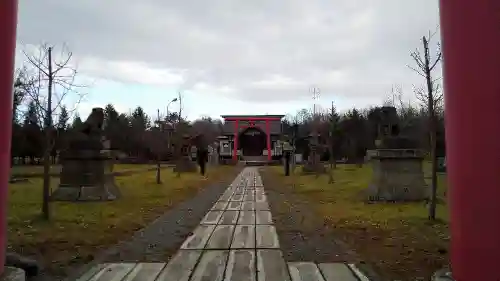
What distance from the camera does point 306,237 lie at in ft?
28.6

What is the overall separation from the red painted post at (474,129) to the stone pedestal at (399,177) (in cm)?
1066

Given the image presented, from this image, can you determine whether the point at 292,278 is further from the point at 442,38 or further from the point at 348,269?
the point at 442,38

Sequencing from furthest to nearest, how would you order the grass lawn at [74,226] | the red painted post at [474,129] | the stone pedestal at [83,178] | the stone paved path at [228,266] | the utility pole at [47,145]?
1. the stone pedestal at [83,178]
2. the utility pole at [47,145]
3. the grass lawn at [74,226]
4. the stone paved path at [228,266]
5. the red painted post at [474,129]

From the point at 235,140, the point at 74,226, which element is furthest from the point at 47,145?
the point at 235,140

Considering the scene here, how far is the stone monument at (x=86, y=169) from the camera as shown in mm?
15195

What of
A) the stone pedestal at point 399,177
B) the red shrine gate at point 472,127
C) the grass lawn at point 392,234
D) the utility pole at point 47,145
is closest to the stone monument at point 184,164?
the grass lawn at point 392,234

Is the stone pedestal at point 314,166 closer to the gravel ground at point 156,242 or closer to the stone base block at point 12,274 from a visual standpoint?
the gravel ground at point 156,242

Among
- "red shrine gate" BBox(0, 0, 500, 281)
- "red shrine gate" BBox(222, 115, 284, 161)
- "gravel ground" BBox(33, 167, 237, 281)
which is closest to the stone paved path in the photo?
"gravel ground" BBox(33, 167, 237, 281)

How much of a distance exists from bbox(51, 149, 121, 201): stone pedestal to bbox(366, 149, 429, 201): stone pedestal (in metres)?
9.50

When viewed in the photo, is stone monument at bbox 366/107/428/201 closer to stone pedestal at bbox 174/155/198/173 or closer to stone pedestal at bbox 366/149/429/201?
stone pedestal at bbox 366/149/429/201

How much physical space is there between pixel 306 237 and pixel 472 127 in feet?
17.1

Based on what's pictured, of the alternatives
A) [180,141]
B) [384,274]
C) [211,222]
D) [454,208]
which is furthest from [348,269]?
[180,141]

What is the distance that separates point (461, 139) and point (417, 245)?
4319mm

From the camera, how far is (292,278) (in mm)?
5695
